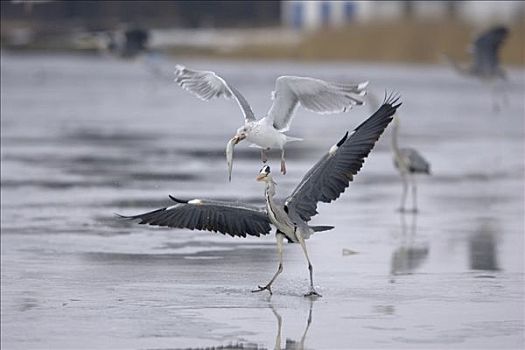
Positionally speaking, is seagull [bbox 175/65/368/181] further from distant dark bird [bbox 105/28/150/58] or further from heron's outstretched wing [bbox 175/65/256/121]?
distant dark bird [bbox 105/28/150/58]

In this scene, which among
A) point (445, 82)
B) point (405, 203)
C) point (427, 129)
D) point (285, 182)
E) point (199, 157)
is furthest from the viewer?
point (445, 82)

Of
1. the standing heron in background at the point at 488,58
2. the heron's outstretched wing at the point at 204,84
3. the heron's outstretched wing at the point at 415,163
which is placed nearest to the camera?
the heron's outstretched wing at the point at 204,84

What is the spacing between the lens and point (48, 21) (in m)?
62.5

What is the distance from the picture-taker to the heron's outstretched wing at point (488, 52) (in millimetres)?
27453

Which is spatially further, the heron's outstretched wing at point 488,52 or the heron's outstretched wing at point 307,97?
the heron's outstretched wing at point 488,52

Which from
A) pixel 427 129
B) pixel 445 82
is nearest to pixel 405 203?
pixel 427 129

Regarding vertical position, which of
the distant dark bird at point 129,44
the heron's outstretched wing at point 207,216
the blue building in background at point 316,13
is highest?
the heron's outstretched wing at point 207,216

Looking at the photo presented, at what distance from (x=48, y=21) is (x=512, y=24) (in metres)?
21.1

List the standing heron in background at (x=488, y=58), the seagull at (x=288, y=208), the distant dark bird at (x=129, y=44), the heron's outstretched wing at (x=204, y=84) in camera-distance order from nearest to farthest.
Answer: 1. the seagull at (x=288, y=208)
2. the heron's outstretched wing at (x=204, y=84)
3. the standing heron in background at (x=488, y=58)
4. the distant dark bird at (x=129, y=44)

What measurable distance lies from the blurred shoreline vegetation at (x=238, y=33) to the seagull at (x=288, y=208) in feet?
106

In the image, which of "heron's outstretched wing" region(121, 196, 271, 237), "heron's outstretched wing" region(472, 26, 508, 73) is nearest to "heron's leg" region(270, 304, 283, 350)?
"heron's outstretched wing" region(121, 196, 271, 237)

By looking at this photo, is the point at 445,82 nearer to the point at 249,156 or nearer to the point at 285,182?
the point at 249,156

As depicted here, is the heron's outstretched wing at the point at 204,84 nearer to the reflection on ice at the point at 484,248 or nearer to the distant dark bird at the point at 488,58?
the reflection on ice at the point at 484,248

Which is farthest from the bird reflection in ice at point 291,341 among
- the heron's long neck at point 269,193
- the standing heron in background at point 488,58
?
the standing heron in background at point 488,58
